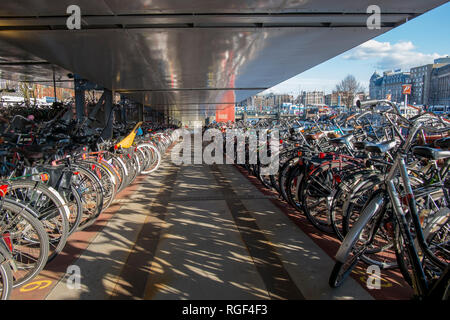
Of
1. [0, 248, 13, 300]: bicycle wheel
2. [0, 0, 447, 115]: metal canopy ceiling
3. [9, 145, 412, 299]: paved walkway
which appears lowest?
[9, 145, 412, 299]: paved walkway

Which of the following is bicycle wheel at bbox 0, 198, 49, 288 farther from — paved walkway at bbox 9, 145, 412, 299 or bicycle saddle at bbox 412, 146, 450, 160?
bicycle saddle at bbox 412, 146, 450, 160

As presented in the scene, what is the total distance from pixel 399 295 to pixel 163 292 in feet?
5.43

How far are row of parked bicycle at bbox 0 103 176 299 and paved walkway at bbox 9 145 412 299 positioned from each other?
0.70 ft

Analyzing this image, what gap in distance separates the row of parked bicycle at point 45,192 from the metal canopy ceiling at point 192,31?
4.37ft

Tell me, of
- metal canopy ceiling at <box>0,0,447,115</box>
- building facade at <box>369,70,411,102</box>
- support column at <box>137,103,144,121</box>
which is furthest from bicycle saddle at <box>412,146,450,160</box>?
building facade at <box>369,70,411,102</box>

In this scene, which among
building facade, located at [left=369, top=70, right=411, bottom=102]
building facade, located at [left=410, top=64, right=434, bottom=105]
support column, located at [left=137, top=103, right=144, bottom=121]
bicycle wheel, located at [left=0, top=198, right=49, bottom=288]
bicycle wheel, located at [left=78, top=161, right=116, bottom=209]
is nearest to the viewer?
bicycle wheel, located at [left=0, top=198, right=49, bottom=288]

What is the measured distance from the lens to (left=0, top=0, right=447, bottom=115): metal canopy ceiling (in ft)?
11.2

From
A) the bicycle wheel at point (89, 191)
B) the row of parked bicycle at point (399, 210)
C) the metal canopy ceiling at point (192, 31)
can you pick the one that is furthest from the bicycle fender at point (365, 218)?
the bicycle wheel at point (89, 191)

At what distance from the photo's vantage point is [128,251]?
2.90m

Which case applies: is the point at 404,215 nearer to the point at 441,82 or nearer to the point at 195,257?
the point at 195,257

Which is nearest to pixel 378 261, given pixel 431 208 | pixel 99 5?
pixel 431 208

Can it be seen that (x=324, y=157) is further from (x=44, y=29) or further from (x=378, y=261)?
(x=44, y=29)

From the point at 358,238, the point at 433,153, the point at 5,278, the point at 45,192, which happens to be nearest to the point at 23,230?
the point at 45,192

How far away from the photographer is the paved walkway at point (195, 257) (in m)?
2.20
